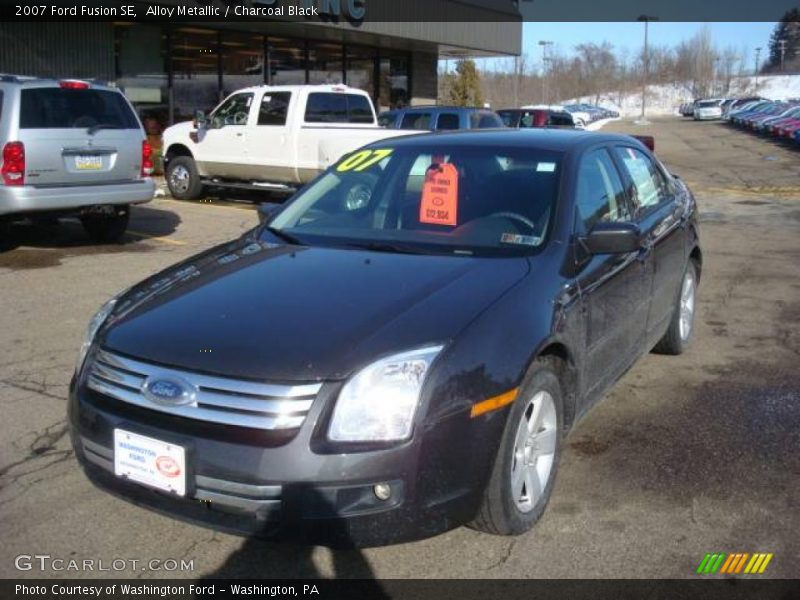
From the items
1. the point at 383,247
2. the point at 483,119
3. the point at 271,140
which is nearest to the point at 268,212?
the point at 383,247

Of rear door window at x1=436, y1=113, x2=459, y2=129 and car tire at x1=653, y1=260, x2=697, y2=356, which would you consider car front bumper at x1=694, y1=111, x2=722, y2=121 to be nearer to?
rear door window at x1=436, y1=113, x2=459, y2=129

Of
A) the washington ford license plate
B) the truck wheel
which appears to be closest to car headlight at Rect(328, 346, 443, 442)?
the washington ford license plate

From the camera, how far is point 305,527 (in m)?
2.71

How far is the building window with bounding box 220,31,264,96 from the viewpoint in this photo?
62.6ft

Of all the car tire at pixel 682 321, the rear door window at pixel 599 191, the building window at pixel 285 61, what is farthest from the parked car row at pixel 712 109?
the rear door window at pixel 599 191

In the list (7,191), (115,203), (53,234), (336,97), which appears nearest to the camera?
(7,191)

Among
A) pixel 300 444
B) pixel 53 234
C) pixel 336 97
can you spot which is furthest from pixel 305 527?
pixel 336 97

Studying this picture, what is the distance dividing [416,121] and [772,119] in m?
28.4

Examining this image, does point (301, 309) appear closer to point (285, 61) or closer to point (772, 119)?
point (285, 61)

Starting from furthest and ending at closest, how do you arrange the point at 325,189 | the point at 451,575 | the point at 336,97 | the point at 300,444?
the point at 336,97 < the point at 325,189 < the point at 451,575 < the point at 300,444

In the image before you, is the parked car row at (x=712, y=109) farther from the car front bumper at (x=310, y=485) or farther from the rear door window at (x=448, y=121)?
the car front bumper at (x=310, y=485)

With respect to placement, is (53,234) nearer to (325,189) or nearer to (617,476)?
(325,189)

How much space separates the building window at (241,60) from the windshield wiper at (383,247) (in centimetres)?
1636

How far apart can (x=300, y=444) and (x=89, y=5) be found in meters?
14.0
